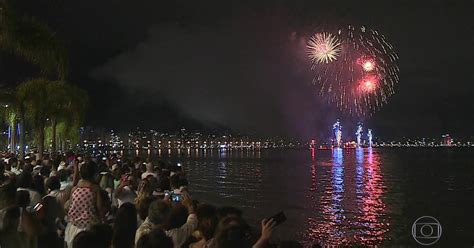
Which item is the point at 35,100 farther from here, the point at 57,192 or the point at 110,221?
the point at 110,221

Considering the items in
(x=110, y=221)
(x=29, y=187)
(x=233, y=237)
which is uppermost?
(x=29, y=187)

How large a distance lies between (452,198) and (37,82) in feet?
102

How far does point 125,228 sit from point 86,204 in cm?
187

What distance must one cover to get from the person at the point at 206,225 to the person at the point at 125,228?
72 centimetres

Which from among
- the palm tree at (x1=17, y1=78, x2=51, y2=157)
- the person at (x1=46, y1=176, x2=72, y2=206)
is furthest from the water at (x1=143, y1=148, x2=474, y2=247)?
the palm tree at (x1=17, y1=78, x2=51, y2=157)

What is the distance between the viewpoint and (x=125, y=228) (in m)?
5.59

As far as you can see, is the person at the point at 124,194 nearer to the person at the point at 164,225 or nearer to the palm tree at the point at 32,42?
the person at the point at 164,225

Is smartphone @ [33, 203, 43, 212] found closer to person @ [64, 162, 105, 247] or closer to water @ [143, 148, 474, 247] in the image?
person @ [64, 162, 105, 247]

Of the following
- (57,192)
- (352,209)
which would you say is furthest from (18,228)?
(352,209)

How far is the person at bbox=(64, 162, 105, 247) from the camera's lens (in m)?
7.19

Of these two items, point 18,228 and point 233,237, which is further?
point 18,228

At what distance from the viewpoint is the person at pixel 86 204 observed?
719 cm

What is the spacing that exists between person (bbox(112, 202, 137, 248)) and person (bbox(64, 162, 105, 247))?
53.0 inches

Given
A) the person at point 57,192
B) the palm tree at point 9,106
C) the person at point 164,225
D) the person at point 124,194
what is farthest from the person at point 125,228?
the palm tree at point 9,106
